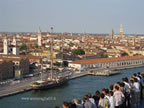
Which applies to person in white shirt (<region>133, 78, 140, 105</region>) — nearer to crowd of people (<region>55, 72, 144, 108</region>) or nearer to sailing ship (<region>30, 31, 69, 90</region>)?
crowd of people (<region>55, 72, 144, 108</region>)

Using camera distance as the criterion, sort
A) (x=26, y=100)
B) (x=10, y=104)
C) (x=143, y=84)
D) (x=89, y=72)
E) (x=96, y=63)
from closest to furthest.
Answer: (x=143, y=84)
(x=10, y=104)
(x=26, y=100)
(x=89, y=72)
(x=96, y=63)

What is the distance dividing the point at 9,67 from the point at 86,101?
734 cm

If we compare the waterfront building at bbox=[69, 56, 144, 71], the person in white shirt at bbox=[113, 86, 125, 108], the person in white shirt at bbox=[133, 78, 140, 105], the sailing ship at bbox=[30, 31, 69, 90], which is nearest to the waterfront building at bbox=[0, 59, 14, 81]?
the sailing ship at bbox=[30, 31, 69, 90]

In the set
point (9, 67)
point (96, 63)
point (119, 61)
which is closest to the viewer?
point (9, 67)

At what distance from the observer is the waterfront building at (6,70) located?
8047 mm

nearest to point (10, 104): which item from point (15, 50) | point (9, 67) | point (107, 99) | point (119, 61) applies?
point (9, 67)

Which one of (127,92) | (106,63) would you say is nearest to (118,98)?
(127,92)

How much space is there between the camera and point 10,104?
16.9 feet

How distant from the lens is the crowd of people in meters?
1.42

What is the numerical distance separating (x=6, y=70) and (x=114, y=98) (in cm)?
711

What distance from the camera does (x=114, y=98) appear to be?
1533mm

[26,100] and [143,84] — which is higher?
[143,84]

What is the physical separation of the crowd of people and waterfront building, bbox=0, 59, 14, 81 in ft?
20.9

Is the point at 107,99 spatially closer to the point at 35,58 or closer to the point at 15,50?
the point at 35,58
